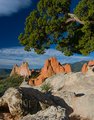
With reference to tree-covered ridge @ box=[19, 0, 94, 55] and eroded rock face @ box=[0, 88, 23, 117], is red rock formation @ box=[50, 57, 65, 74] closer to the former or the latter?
→ tree-covered ridge @ box=[19, 0, 94, 55]

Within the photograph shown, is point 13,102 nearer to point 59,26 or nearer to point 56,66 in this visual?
point 59,26

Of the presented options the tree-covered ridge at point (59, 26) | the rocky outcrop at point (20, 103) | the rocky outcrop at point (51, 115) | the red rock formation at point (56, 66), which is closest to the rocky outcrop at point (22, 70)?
the red rock formation at point (56, 66)

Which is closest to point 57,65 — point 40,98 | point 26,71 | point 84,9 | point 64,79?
point 26,71

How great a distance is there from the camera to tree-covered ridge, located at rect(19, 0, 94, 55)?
37625 millimetres

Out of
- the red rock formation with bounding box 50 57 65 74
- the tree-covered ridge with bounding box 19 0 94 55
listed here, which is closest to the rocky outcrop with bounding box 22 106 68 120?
the tree-covered ridge with bounding box 19 0 94 55

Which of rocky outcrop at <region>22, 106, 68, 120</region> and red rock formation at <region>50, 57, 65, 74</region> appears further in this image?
red rock formation at <region>50, 57, 65, 74</region>

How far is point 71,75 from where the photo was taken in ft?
149

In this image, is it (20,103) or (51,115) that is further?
(20,103)

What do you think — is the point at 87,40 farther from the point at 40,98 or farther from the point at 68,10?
the point at 40,98

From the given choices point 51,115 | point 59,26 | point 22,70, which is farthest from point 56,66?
point 51,115

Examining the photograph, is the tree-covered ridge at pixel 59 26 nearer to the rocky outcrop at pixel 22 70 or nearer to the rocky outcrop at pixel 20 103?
the rocky outcrop at pixel 20 103

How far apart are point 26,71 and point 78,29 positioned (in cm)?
13844

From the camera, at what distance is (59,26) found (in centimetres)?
3916

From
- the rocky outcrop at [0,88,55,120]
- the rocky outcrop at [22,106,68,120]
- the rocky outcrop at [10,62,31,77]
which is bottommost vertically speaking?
the rocky outcrop at [22,106,68,120]
